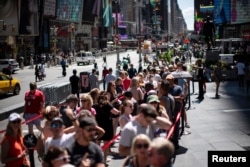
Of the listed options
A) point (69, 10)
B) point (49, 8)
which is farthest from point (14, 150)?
point (69, 10)

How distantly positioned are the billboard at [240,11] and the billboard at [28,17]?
32480 mm

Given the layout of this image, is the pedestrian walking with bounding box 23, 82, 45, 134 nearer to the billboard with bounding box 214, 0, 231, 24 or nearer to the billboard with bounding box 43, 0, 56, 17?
the billboard with bounding box 214, 0, 231, 24

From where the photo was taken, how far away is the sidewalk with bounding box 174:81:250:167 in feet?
34.2

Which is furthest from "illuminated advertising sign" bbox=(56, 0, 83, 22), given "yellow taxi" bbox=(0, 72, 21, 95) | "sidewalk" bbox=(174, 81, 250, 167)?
"sidewalk" bbox=(174, 81, 250, 167)

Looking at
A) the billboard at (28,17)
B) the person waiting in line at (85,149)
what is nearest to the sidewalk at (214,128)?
the person waiting in line at (85,149)

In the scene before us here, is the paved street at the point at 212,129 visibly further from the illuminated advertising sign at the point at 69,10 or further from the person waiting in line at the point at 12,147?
the illuminated advertising sign at the point at 69,10

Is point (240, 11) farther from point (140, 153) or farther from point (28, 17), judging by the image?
point (140, 153)

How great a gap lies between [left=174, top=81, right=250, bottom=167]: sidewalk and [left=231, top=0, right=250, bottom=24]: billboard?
44.5 m

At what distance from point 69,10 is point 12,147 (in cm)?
9584

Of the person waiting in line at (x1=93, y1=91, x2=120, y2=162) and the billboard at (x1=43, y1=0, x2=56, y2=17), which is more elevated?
the billboard at (x1=43, y1=0, x2=56, y2=17)

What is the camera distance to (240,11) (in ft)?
213

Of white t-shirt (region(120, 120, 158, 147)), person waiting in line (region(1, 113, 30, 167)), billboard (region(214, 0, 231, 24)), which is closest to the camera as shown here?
white t-shirt (region(120, 120, 158, 147))

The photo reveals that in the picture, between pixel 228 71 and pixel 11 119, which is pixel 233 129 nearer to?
pixel 11 119

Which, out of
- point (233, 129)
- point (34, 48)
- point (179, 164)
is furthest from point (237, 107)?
point (34, 48)
